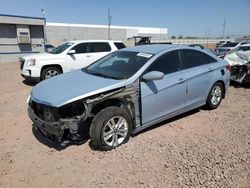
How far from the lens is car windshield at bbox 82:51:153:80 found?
13.4 ft

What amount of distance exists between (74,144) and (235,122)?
3.32m

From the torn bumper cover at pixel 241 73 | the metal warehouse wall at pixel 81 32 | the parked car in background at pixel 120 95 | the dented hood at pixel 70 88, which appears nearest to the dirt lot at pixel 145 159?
the parked car in background at pixel 120 95

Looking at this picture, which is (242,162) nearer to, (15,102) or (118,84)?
(118,84)

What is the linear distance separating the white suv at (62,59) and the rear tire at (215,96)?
5257 mm

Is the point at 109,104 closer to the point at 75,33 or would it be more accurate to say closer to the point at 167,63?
the point at 167,63

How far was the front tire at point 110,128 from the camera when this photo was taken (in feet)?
11.6

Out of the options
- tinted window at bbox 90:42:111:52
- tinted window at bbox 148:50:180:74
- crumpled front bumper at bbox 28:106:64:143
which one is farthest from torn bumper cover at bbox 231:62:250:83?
crumpled front bumper at bbox 28:106:64:143

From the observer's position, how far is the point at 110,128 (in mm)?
3695

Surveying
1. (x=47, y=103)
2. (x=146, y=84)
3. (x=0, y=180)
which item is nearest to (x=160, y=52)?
(x=146, y=84)

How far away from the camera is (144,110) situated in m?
3.98

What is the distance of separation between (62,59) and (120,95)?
559 centimetres

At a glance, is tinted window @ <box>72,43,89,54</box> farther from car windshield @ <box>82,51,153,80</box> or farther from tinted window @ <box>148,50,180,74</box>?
tinted window @ <box>148,50,180,74</box>

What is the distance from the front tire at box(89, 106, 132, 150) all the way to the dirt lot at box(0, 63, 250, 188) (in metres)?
0.14

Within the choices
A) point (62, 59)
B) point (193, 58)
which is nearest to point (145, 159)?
point (193, 58)
